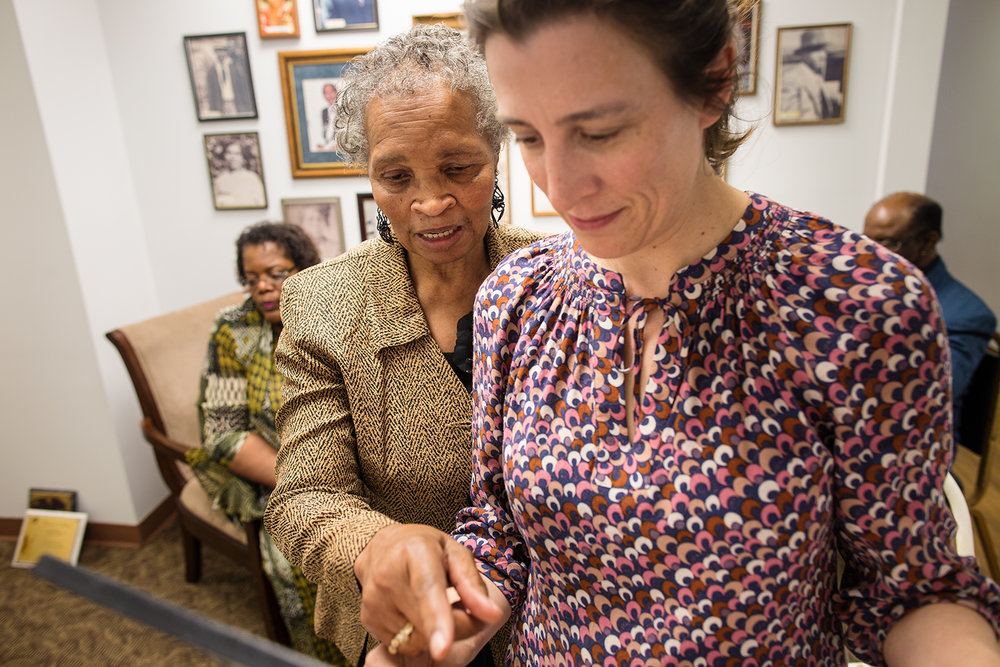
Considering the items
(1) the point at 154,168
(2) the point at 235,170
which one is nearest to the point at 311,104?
(2) the point at 235,170

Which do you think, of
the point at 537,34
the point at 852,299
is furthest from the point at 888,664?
the point at 537,34

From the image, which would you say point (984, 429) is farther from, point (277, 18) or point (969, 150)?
point (277, 18)

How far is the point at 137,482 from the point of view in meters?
2.99

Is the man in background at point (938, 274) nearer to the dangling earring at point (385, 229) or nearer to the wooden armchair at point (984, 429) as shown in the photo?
the wooden armchair at point (984, 429)

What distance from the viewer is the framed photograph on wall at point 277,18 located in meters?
2.74

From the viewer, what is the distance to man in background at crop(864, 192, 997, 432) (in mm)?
2098

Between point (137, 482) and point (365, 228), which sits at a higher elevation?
point (365, 228)

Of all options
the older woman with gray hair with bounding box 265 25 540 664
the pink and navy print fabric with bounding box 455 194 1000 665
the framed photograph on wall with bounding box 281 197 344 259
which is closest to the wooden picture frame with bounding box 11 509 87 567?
the framed photograph on wall with bounding box 281 197 344 259

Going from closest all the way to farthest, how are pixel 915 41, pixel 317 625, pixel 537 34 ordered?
pixel 537 34, pixel 317 625, pixel 915 41

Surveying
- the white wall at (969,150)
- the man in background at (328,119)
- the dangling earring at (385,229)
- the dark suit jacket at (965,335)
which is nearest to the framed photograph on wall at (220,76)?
the man in background at (328,119)

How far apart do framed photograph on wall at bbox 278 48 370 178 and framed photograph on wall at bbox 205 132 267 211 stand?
0.65 ft

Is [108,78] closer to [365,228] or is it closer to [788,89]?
[365,228]

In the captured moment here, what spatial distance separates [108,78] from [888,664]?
366 centimetres

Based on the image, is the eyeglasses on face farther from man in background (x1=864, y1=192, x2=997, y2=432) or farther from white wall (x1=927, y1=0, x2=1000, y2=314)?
white wall (x1=927, y1=0, x2=1000, y2=314)
